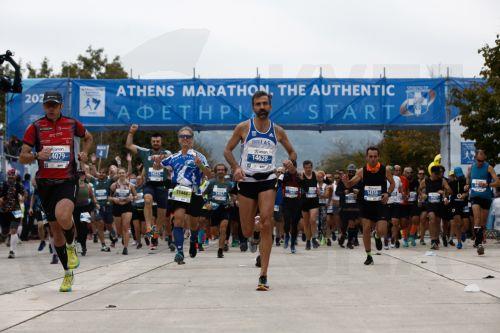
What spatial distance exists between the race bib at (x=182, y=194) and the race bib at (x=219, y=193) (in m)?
4.42

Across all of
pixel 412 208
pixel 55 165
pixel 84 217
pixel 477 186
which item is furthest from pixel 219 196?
A: pixel 55 165

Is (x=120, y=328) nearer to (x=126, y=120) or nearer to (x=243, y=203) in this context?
(x=243, y=203)

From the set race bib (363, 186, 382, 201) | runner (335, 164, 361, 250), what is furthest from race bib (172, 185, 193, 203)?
runner (335, 164, 361, 250)

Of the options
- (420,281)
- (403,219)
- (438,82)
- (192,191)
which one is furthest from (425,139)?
(420,281)

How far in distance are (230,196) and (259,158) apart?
33.1 feet

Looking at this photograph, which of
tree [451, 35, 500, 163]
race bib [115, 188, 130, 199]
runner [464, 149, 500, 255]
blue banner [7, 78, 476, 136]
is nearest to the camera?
runner [464, 149, 500, 255]

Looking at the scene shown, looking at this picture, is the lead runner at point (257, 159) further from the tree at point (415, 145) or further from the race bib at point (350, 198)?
the tree at point (415, 145)

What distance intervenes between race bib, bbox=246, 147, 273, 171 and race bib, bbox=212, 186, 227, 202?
8.75m

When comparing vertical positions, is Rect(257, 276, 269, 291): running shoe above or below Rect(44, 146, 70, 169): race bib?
below

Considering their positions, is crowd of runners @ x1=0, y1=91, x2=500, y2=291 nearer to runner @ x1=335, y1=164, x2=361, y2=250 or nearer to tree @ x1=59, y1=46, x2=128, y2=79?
runner @ x1=335, y1=164, x2=361, y2=250

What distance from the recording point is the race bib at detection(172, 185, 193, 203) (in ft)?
46.8

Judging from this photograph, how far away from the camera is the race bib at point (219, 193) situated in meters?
18.8

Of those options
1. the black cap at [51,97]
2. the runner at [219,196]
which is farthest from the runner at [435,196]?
the black cap at [51,97]

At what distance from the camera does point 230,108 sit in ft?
93.6
